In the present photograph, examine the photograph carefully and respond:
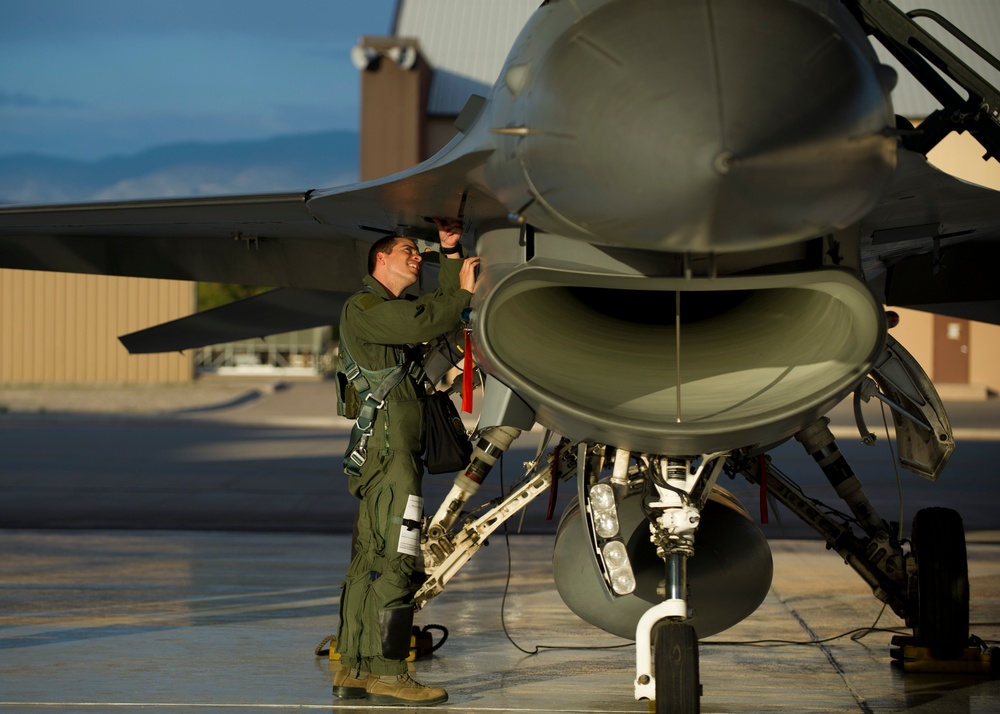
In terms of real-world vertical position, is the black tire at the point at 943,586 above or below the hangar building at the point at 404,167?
below

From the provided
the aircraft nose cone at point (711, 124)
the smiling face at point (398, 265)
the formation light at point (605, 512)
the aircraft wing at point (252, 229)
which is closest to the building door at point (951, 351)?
the aircraft wing at point (252, 229)

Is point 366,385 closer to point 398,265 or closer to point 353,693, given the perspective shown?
point 398,265

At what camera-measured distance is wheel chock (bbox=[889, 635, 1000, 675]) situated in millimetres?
6242

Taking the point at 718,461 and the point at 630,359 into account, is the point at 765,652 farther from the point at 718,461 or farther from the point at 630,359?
the point at 630,359

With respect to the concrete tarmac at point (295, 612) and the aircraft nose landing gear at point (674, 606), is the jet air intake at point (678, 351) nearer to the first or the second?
the aircraft nose landing gear at point (674, 606)

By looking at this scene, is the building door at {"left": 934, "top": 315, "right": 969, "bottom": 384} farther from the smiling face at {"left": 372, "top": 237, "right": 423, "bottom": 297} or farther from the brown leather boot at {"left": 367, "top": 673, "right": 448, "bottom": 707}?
the brown leather boot at {"left": 367, "top": 673, "right": 448, "bottom": 707}

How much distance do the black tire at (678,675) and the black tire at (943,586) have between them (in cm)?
223

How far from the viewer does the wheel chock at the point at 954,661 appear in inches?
246

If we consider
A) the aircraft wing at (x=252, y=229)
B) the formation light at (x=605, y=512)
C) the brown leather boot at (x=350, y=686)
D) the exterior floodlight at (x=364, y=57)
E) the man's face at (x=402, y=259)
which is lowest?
the brown leather boot at (x=350, y=686)

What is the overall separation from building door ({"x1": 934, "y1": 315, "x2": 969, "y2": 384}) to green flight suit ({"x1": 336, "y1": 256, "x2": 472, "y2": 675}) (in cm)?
3694

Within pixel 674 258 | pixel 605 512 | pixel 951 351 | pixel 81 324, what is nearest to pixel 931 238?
pixel 674 258

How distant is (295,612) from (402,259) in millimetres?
3173

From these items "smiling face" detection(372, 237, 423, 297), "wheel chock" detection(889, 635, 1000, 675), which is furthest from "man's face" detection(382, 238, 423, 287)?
"wheel chock" detection(889, 635, 1000, 675)

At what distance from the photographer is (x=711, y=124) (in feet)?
9.91
